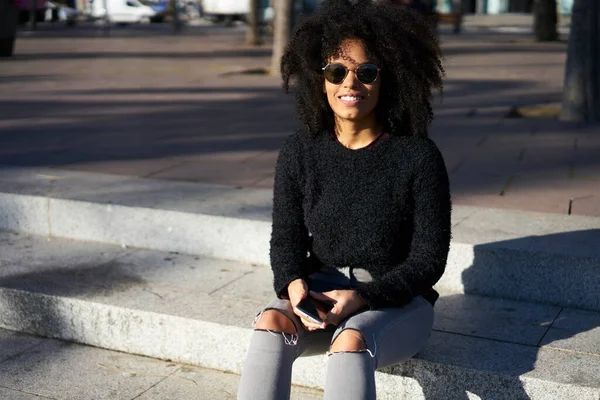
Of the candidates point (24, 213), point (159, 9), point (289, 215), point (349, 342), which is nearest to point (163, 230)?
point (24, 213)

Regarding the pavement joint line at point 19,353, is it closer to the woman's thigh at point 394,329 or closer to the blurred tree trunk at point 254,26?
the woman's thigh at point 394,329

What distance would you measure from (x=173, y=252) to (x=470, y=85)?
24.2 ft

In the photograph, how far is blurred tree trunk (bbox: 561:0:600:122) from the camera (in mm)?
7852

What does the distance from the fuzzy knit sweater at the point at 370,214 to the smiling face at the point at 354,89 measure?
0.14 m

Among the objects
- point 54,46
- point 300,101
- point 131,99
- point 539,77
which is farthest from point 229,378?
point 54,46

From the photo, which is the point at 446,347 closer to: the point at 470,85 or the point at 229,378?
the point at 229,378

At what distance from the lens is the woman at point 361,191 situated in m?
2.81

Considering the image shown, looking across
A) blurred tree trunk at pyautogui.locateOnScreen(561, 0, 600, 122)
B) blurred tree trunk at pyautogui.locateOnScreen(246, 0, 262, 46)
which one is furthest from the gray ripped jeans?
blurred tree trunk at pyautogui.locateOnScreen(246, 0, 262, 46)

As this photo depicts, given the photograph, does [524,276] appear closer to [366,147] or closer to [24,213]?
[366,147]

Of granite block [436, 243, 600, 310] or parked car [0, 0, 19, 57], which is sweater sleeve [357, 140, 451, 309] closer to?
granite block [436, 243, 600, 310]

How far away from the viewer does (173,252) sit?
14.8 ft

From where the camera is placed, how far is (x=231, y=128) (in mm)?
7590

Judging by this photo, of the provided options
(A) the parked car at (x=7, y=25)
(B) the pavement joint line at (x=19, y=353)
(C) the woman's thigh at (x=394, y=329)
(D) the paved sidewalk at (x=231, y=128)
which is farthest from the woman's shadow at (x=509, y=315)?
(A) the parked car at (x=7, y=25)

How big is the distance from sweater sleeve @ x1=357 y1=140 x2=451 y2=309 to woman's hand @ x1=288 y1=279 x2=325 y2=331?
200mm
